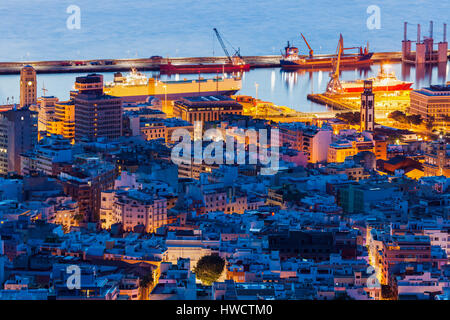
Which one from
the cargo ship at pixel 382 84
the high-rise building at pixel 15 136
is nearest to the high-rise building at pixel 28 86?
the high-rise building at pixel 15 136

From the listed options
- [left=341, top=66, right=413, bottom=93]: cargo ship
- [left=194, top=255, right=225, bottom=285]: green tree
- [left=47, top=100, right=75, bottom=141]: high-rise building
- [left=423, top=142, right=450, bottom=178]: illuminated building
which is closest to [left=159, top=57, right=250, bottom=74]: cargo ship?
[left=341, top=66, right=413, bottom=93]: cargo ship

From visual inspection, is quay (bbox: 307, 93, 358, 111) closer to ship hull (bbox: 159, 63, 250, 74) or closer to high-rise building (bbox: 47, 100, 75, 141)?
ship hull (bbox: 159, 63, 250, 74)

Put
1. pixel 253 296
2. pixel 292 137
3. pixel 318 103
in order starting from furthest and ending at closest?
pixel 318 103 < pixel 292 137 < pixel 253 296
